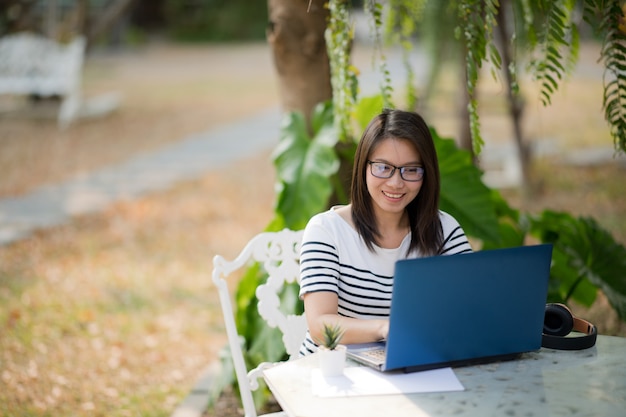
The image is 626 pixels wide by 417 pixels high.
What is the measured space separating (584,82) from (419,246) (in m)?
15.8

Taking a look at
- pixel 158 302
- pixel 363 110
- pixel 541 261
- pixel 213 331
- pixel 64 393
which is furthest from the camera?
pixel 158 302

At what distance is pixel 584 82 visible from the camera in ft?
56.7

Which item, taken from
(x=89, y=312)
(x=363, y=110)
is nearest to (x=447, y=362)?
(x=363, y=110)

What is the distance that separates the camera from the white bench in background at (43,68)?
504 inches

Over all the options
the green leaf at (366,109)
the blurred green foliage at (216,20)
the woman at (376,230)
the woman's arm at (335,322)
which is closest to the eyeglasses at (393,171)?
the woman at (376,230)

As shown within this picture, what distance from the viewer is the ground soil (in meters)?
7.34

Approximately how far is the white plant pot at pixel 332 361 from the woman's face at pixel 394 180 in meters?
0.59

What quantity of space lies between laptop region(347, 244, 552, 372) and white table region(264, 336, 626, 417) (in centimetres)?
7

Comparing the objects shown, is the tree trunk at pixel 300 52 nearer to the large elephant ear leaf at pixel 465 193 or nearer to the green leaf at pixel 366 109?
the green leaf at pixel 366 109

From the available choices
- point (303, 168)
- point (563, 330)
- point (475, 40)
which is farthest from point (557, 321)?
point (303, 168)

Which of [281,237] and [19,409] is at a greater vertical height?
[281,237]

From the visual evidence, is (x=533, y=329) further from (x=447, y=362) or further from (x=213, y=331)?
(x=213, y=331)

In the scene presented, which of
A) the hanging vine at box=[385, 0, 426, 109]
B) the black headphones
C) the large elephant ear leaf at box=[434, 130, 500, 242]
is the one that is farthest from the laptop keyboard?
the large elephant ear leaf at box=[434, 130, 500, 242]

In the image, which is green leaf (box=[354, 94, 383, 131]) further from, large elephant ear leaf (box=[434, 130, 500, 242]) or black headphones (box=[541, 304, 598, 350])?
black headphones (box=[541, 304, 598, 350])
